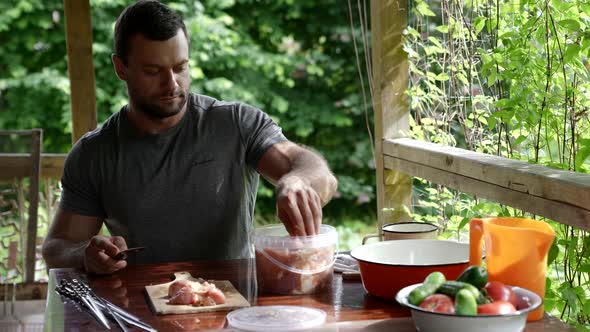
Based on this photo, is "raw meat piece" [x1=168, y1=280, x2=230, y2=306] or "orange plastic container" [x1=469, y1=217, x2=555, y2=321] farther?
"raw meat piece" [x1=168, y1=280, x2=230, y2=306]

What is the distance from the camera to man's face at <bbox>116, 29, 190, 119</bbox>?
7.04ft

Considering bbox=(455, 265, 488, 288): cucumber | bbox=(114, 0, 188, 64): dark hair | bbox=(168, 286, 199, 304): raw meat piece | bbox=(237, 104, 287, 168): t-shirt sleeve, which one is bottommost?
bbox=(168, 286, 199, 304): raw meat piece

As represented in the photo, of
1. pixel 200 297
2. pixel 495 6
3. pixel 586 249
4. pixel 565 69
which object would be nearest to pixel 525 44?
pixel 565 69

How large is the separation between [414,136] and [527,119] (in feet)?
2.96

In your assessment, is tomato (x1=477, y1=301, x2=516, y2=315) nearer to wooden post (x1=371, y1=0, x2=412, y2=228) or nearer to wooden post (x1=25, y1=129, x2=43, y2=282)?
wooden post (x1=371, y1=0, x2=412, y2=228)

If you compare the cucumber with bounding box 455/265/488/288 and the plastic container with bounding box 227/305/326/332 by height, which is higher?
the cucumber with bounding box 455/265/488/288

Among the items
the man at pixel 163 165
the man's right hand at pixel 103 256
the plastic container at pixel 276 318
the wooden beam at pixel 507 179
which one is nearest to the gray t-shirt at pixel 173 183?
the man at pixel 163 165

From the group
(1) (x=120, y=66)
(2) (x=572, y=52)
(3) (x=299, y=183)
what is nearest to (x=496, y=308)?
(3) (x=299, y=183)

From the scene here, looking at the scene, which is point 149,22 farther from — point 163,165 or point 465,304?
point 465,304

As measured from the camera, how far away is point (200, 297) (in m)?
1.48

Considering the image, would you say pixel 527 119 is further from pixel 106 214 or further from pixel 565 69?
pixel 106 214

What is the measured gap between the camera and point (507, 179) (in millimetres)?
1843

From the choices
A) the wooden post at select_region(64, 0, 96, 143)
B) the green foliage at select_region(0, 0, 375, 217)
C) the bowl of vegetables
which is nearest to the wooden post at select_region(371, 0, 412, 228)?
the wooden post at select_region(64, 0, 96, 143)

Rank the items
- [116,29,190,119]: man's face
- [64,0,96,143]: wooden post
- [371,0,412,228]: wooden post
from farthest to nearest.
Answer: [64,0,96,143]: wooden post, [371,0,412,228]: wooden post, [116,29,190,119]: man's face
